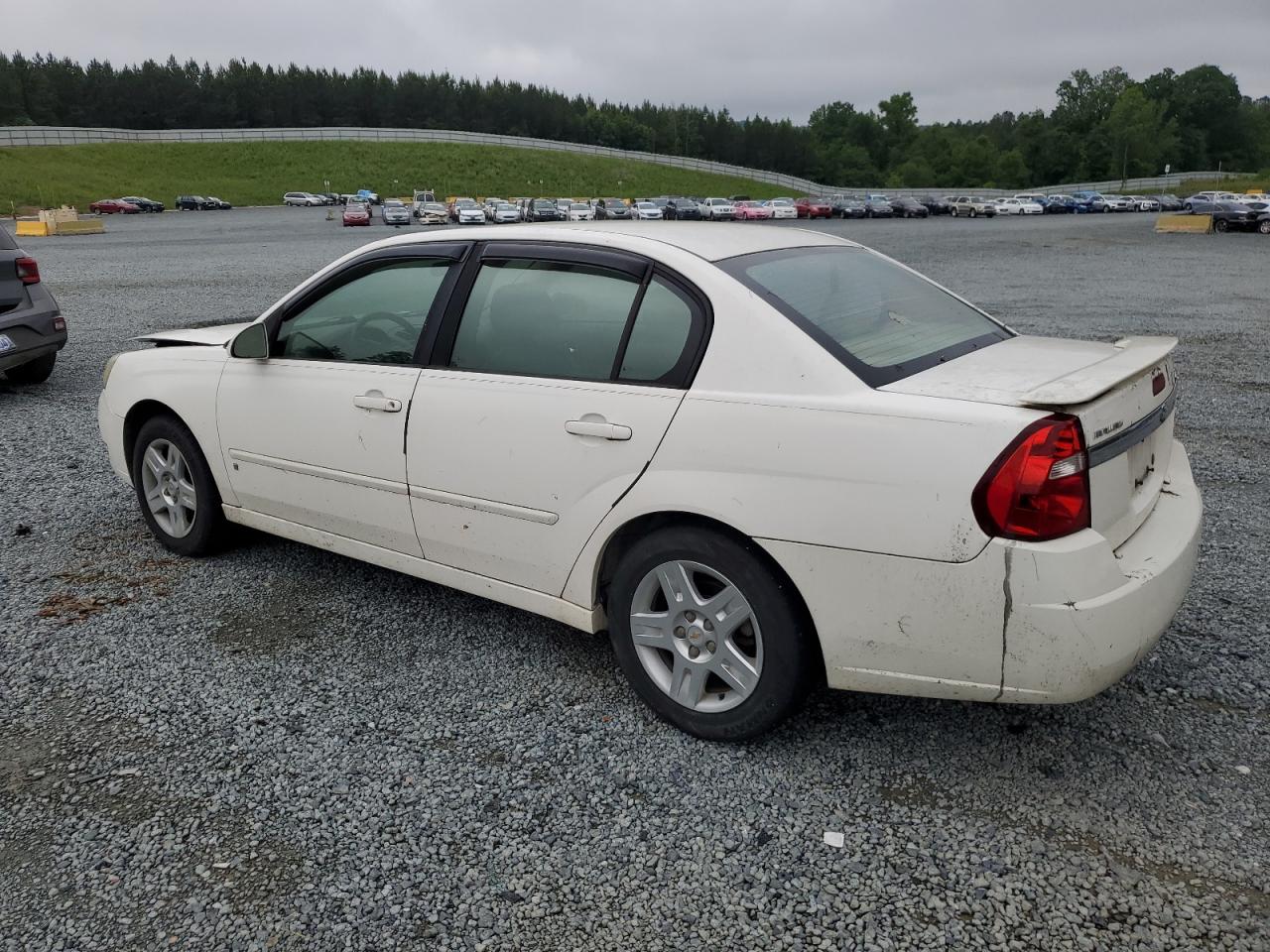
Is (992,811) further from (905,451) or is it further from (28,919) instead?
(28,919)

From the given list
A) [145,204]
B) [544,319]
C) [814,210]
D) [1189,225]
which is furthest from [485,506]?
[145,204]

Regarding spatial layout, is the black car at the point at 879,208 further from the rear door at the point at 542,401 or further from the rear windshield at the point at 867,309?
the rear door at the point at 542,401

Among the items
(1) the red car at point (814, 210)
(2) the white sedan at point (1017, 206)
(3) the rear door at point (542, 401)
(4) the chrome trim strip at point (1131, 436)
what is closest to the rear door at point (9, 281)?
(3) the rear door at point (542, 401)

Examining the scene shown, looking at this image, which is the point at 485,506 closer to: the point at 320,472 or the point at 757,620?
the point at 320,472

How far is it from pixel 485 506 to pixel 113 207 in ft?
243

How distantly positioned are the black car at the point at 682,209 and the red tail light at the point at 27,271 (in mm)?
47160

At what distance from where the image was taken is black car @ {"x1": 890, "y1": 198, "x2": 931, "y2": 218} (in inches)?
2334

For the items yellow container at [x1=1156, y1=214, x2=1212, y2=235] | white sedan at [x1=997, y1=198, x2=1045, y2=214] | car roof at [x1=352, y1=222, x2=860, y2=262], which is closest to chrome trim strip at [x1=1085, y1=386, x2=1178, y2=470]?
car roof at [x1=352, y1=222, x2=860, y2=262]

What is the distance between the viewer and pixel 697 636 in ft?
10.1

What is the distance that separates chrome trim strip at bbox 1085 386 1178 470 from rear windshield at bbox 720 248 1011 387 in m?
0.58

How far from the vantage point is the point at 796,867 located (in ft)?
8.48

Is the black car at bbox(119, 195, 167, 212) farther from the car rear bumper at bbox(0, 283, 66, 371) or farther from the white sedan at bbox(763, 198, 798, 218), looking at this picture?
the car rear bumper at bbox(0, 283, 66, 371)

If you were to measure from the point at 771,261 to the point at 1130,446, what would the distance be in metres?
1.31

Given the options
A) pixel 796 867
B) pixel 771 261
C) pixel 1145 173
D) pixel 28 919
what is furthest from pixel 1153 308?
pixel 1145 173
